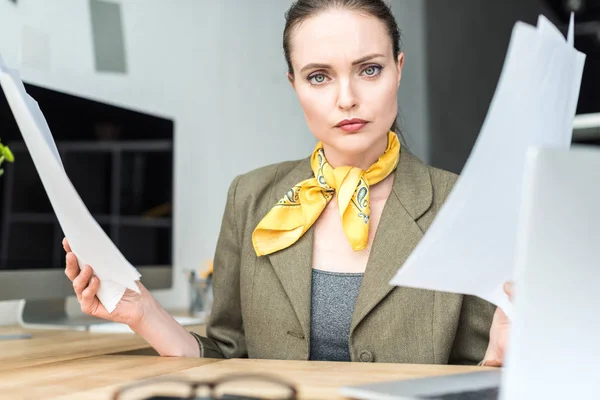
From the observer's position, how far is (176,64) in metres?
2.43

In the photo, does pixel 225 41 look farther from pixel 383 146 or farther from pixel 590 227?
pixel 590 227

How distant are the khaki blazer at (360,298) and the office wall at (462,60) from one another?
Answer: 9.64 feet

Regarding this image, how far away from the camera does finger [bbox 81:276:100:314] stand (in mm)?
944

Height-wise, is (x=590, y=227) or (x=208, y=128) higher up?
(x=208, y=128)

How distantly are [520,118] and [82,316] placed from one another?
5.80 feet

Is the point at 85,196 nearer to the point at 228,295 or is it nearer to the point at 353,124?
the point at 228,295

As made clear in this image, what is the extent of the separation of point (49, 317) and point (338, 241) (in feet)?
3.25

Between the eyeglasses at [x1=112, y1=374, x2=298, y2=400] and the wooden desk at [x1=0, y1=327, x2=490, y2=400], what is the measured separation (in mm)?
28

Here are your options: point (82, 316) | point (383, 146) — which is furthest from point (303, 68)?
point (82, 316)

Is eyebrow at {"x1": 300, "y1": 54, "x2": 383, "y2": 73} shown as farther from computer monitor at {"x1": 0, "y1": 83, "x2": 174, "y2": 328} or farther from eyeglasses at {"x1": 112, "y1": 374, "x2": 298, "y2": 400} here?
computer monitor at {"x1": 0, "y1": 83, "x2": 174, "y2": 328}

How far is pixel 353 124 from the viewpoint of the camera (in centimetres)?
115

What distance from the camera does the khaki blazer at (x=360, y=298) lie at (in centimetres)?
114

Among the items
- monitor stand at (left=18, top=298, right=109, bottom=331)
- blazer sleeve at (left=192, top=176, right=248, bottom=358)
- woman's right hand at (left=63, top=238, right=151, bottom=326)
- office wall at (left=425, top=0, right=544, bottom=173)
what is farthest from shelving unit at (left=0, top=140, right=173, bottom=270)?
office wall at (left=425, top=0, right=544, bottom=173)

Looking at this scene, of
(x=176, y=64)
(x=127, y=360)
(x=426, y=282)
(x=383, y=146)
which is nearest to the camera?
(x=426, y=282)
